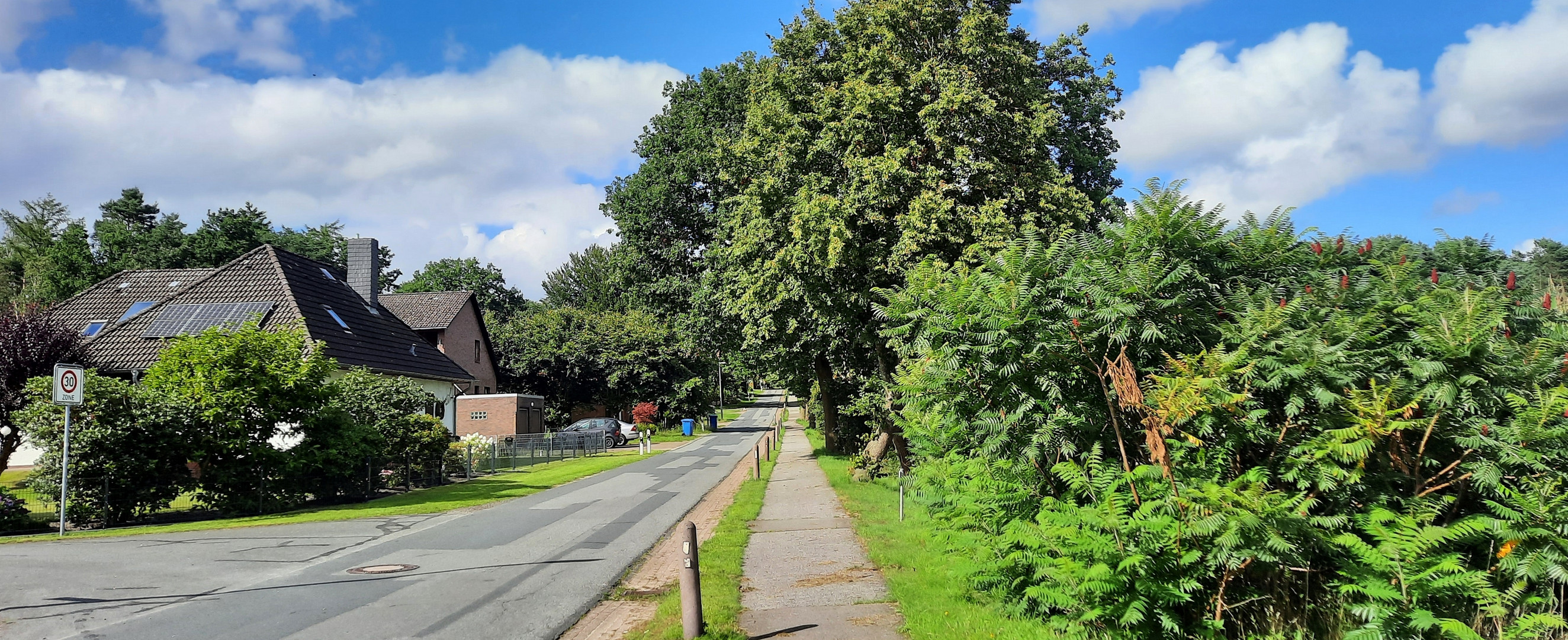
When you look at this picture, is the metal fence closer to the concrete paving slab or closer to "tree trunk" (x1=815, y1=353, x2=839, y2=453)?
"tree trunk" (x1=815, y1=353, x2=839, y2=453)

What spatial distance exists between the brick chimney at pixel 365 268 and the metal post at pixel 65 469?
2512cm

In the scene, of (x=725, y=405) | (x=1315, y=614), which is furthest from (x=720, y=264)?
(x=725, y=405)

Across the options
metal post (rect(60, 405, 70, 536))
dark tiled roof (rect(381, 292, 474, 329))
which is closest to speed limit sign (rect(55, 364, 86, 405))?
metal post (rect(60, 405, 70, 536))

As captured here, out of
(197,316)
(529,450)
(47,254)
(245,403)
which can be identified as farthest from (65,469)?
(47,254)

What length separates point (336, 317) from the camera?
1252 inches

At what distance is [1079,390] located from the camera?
670 cm

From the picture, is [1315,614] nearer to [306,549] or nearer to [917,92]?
[306,549]

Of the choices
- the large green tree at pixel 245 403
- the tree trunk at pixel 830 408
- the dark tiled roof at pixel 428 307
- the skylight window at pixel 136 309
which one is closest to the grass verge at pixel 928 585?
the large green tree at pixel 245 403

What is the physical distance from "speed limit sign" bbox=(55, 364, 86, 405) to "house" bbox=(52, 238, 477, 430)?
11.7m

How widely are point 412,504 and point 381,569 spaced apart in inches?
337

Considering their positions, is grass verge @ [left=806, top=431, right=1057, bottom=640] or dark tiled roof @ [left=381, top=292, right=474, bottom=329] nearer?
grass verge @ [left=806, top=431, right=1057, bottom=640]

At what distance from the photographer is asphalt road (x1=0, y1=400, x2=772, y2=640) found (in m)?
7.67

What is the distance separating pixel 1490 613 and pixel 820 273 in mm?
14275

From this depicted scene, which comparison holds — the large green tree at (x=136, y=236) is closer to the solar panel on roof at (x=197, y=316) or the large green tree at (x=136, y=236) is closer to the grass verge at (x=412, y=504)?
the solar panel on roof at (x=197, y=316)
